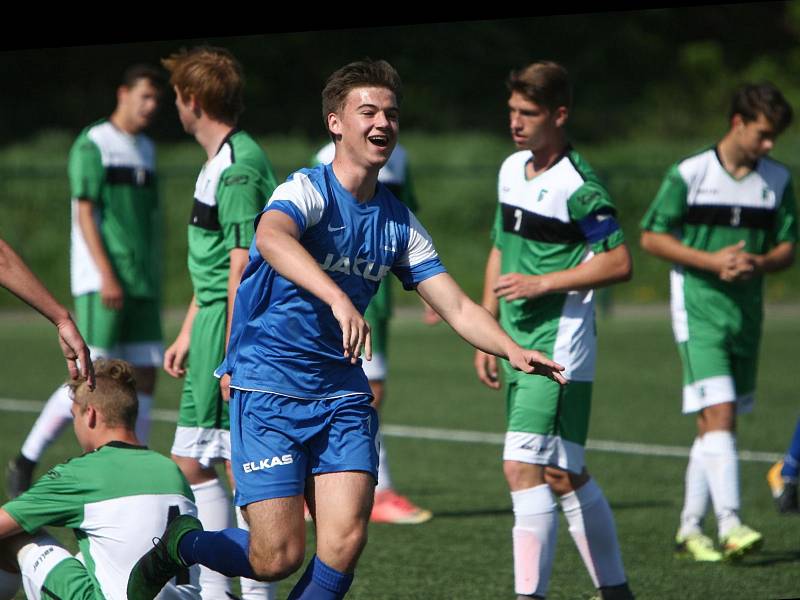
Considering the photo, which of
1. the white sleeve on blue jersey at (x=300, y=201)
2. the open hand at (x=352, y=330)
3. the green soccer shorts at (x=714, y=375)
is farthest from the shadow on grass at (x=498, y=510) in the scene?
the open hand at (x=352, y=330)

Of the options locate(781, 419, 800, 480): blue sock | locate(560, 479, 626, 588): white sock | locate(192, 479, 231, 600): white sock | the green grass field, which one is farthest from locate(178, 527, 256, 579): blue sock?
locate(781, 419, 800, 480): blue sock

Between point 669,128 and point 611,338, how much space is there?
51.5 ft

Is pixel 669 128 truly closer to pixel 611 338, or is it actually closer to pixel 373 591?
pixel 611 338

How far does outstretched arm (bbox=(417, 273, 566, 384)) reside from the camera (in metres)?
4.37

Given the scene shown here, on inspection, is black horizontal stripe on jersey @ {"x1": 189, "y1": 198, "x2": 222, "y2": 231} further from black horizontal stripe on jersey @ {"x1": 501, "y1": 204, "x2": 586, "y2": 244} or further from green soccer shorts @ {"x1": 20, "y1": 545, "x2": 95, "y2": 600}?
green soccer shorts @ {"x1": 20, "y1": 545, "x2": 95, "y2": 600}

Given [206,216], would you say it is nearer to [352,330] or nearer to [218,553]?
[218,553]

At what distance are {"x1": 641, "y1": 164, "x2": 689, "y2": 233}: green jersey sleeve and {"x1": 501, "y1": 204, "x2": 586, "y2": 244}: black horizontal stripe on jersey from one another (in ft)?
4.57

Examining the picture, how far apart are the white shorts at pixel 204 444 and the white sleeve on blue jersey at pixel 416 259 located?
4.31 ft

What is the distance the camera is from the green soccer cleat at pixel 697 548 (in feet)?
21.5

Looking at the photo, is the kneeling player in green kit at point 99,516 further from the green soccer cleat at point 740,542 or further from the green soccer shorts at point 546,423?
the green soccer cleat at point 740,542

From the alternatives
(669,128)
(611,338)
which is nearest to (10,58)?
(669,128)

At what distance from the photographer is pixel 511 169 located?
19.1 ft

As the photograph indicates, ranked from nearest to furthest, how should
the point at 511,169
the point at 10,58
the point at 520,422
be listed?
the point at 520,422, the point at 511,169, the point at 10,58

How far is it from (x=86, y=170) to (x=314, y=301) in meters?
3.73
